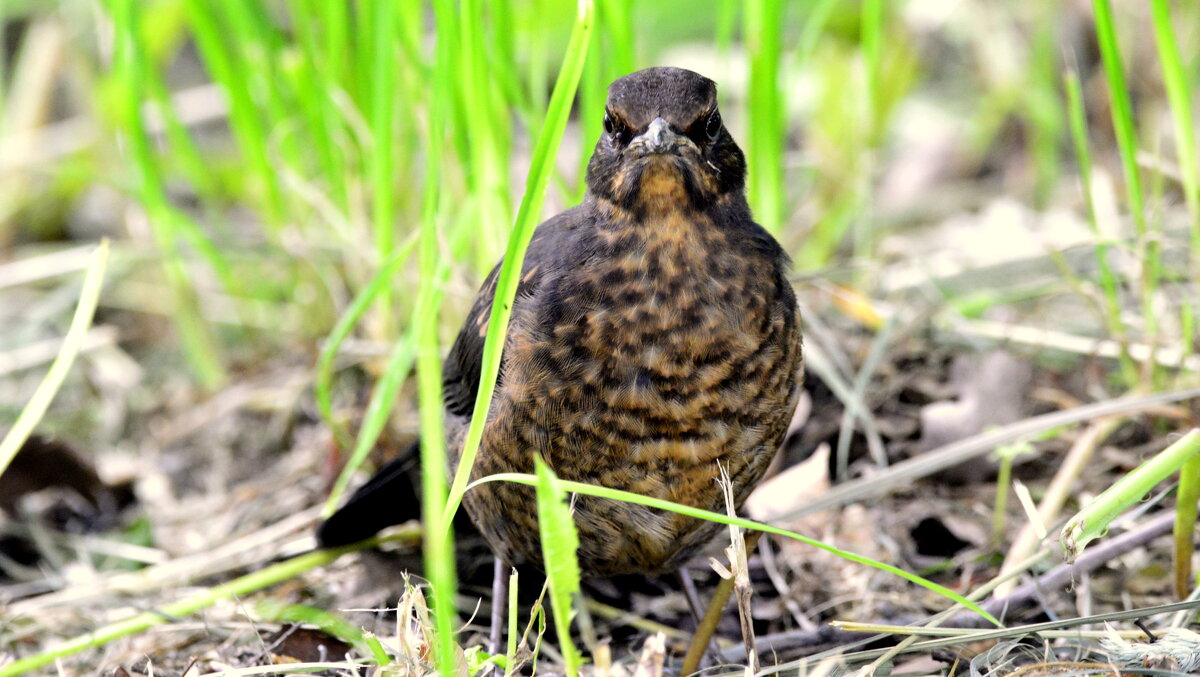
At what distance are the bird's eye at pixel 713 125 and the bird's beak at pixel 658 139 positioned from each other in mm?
110

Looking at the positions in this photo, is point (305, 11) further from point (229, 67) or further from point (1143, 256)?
point (1143, 256)

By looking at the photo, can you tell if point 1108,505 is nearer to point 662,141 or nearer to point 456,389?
point 662,141

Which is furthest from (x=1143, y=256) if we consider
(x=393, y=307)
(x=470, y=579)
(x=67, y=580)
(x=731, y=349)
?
(x=67, y=580)

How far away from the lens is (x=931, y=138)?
6.18m

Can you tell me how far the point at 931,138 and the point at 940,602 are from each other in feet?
12.1

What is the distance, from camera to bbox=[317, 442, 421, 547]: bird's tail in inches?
127

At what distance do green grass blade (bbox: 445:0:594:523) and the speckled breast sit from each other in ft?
1.29

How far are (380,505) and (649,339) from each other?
1.13 m

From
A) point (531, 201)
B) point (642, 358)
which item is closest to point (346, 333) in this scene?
point (642, 358)

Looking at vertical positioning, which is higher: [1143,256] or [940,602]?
[1143,256]

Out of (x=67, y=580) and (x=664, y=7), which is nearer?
(x=67, y=580)

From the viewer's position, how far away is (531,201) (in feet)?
6.83

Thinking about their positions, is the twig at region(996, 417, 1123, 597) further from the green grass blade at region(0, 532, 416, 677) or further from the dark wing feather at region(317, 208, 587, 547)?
the green grass blade at region(0, 532, 416, 677)

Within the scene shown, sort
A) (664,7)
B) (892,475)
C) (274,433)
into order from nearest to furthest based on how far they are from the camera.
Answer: (892,475), (274,433), (664,7)
